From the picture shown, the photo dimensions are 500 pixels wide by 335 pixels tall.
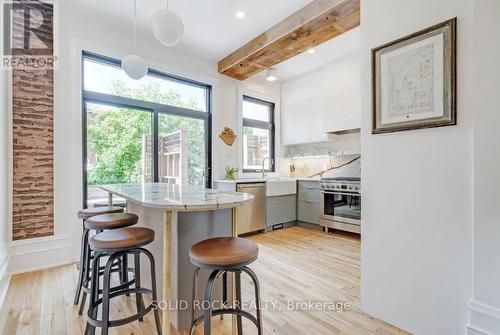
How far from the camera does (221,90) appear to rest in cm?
426

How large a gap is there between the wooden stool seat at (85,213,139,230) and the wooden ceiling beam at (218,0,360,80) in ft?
8.78

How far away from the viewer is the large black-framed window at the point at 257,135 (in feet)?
15.5

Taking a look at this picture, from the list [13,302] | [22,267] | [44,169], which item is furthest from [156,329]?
[44,169]

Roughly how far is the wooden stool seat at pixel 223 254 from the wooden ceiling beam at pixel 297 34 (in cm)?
246

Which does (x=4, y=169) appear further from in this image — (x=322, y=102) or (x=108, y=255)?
(x=322, y=102)

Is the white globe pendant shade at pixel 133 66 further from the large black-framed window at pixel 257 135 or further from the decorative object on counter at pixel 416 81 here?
the large black-framed window at pixel 257 135

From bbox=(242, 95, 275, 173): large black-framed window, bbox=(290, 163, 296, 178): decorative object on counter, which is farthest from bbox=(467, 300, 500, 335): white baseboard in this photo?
bbox=(290, 163, 296, 178): decorative object on counter

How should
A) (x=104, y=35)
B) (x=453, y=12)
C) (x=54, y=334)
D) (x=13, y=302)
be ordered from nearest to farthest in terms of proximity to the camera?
(x=453, y=12)
(x=54, y=334)
(x=13, y=302)
(x=104, y=35)

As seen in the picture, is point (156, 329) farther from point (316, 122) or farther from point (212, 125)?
point (316, 122)

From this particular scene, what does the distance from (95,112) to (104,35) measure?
3.21 ft

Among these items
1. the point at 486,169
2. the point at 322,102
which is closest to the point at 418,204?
the point at 486,169

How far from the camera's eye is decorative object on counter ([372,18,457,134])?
144 centimetres

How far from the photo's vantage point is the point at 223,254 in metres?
1.19

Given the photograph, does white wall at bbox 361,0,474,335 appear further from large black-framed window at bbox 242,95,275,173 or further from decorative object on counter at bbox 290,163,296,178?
decorative object on counter at bbox 290,163,296,178
